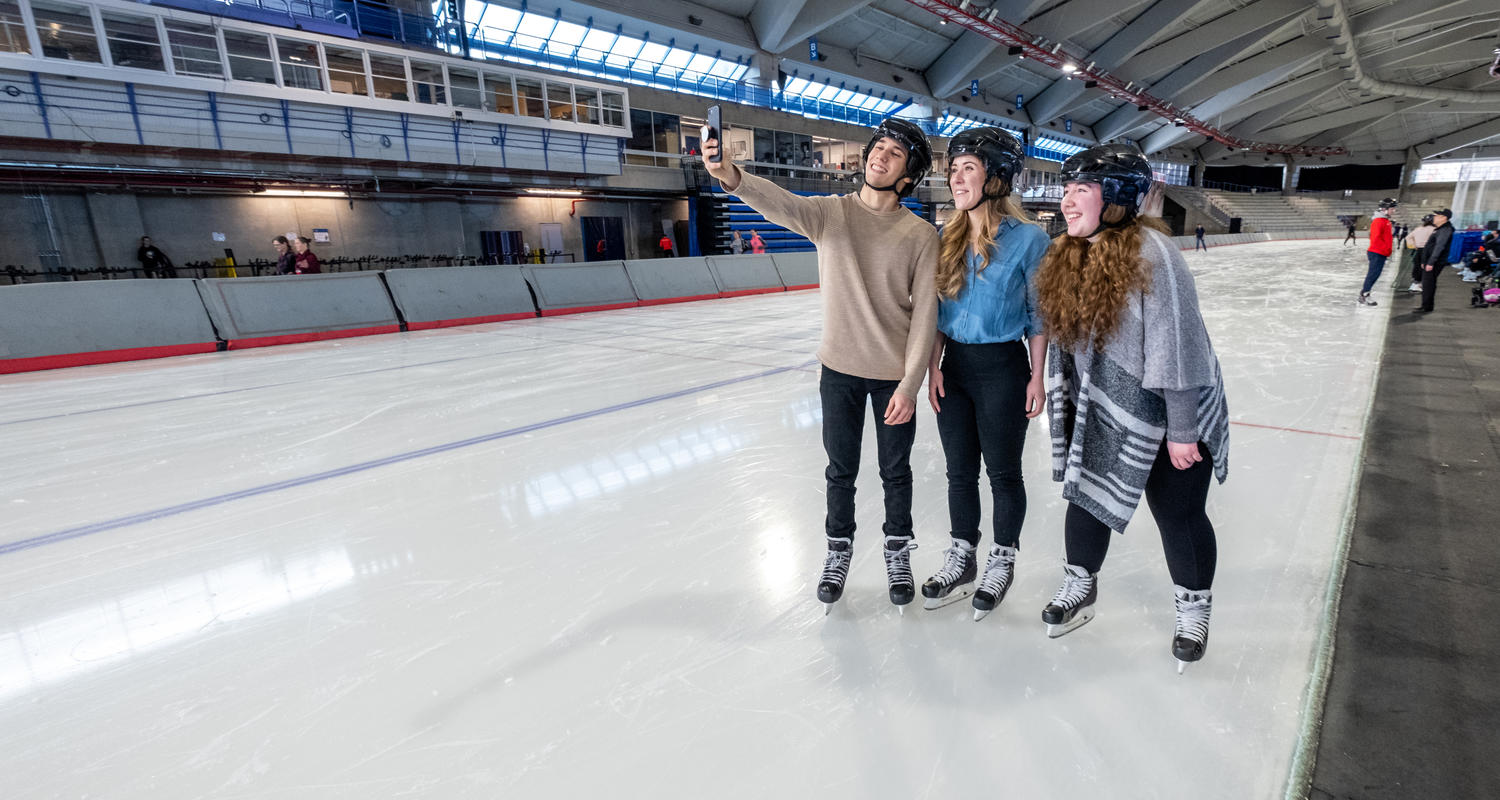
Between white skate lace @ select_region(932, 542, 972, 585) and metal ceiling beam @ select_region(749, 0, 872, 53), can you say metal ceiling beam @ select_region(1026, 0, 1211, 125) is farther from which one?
white skate lace @ select_region(932, 542, 972, 585)

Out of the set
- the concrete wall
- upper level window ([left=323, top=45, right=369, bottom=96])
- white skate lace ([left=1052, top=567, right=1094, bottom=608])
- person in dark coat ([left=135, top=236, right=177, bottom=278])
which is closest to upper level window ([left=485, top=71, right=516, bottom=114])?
the concrete wall

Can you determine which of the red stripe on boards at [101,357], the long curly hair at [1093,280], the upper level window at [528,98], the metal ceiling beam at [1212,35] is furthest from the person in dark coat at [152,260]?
the metal ceiling beam at [1212,35]

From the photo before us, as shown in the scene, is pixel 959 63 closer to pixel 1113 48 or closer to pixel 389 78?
pixel 1113 48

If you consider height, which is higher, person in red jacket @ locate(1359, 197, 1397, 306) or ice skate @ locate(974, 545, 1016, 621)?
person in red jacket @ locate(1359, 197, 1397, 306)

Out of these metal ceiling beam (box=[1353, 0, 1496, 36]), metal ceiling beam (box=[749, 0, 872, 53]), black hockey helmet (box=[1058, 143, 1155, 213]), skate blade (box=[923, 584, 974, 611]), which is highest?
metal ceiling beam (box=[1353, 0, 1496, 36])

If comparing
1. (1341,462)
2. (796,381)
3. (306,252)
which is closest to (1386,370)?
(1341,462)

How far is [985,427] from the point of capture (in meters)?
1.88

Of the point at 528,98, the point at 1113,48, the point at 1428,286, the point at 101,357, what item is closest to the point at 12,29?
the point at 528,98

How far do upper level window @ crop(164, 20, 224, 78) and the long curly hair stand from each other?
61.4 ft

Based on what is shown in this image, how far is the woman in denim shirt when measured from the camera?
1771 mm

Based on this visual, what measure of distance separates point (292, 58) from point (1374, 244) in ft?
69.4

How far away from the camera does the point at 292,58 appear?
15.3 m

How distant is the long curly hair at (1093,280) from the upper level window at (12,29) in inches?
733

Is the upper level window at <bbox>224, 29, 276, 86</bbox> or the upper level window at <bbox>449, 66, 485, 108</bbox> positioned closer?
the upper level window at <bbox>224, 29, 276, 86</bbox>
